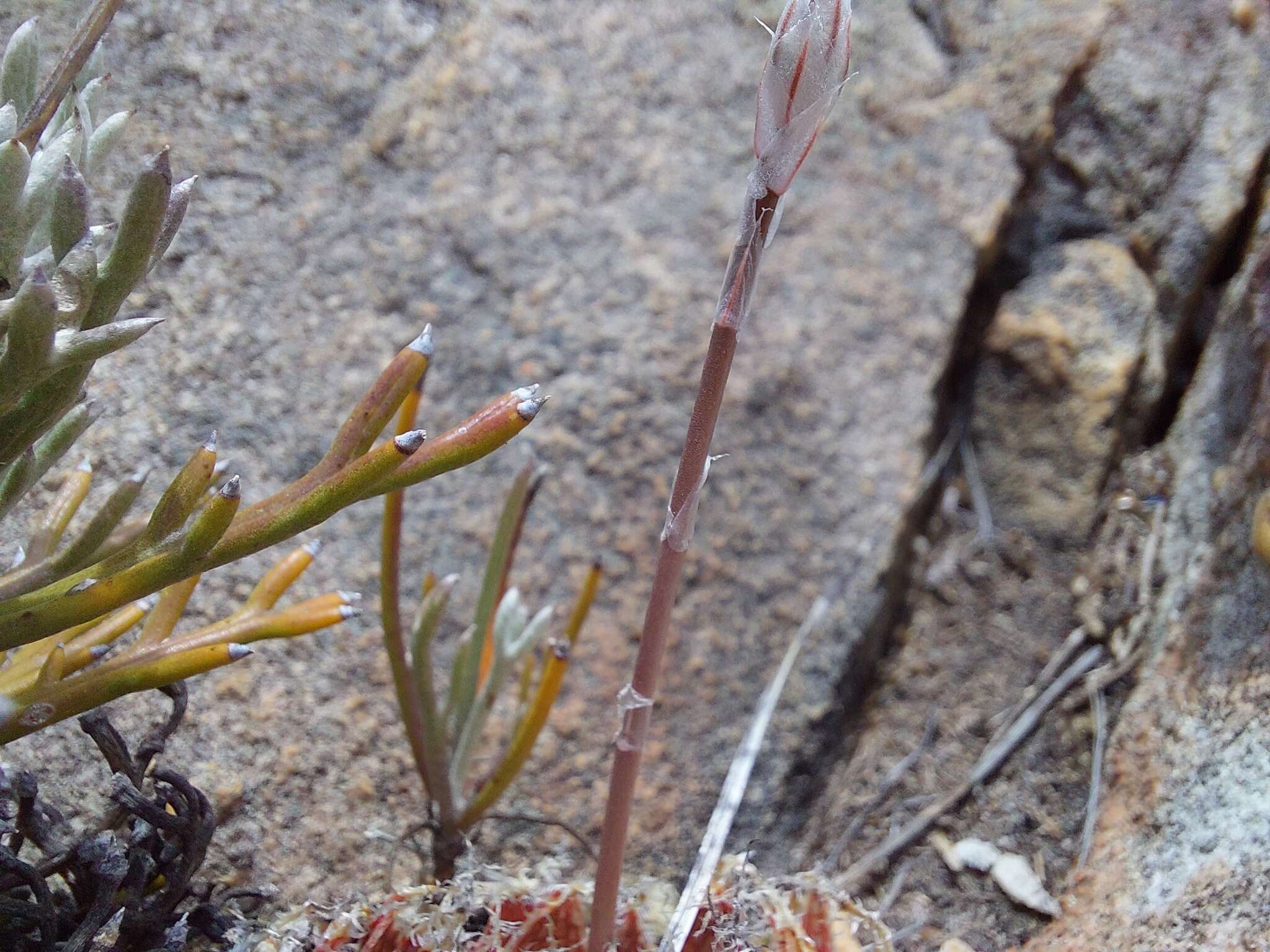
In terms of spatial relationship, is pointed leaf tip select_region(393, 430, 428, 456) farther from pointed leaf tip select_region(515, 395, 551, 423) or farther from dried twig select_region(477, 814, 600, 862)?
dried twig select_region(477, 814, 600, 862)

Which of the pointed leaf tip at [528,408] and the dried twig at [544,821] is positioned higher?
the pointed leaf tip at [528,408]

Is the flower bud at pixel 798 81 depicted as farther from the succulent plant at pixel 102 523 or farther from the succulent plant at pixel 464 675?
the succulent plant at pixel 464 675

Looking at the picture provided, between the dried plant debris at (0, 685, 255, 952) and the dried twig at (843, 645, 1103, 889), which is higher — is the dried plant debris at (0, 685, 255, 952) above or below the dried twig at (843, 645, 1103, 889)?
below

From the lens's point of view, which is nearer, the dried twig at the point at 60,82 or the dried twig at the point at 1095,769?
the dried twig at the point at 60,82

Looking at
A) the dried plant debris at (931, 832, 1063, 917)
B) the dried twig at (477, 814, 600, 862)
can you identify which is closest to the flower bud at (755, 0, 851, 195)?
the dried twig at (477, 814, 600, 862)

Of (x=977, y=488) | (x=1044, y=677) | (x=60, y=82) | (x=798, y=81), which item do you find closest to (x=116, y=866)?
(x=60, y=82)

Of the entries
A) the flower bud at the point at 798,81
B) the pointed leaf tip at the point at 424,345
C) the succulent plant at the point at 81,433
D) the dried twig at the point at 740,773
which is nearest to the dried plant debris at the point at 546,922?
the dried twig at the point at 740,773

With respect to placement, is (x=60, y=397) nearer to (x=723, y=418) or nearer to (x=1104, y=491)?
(x=723, y=418)
